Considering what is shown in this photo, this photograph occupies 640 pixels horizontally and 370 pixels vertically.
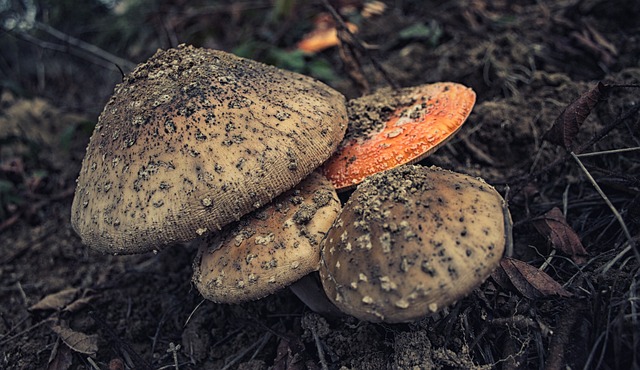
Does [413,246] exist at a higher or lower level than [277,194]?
higher

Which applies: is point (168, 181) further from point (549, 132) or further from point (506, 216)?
point (549, 132)

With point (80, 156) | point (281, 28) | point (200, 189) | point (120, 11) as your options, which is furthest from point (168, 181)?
point (120, 11)

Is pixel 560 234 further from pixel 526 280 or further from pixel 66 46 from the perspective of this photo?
pixel 66 46

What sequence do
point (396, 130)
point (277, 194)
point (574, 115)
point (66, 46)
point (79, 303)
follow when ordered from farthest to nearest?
point (66, 46) < point (79, 303) < point (396, 130) < point (574, 115) < point (277, 194)

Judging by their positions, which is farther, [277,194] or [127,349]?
[127,349]

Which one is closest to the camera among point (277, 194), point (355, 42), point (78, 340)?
point (277, 194)

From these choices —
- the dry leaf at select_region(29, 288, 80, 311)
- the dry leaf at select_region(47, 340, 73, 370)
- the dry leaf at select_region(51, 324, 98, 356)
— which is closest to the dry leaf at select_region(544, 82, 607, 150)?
the dry leaf at select_region(51, 324, 98, 356)

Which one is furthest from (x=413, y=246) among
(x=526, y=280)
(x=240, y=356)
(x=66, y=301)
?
(x=66, y=301)
